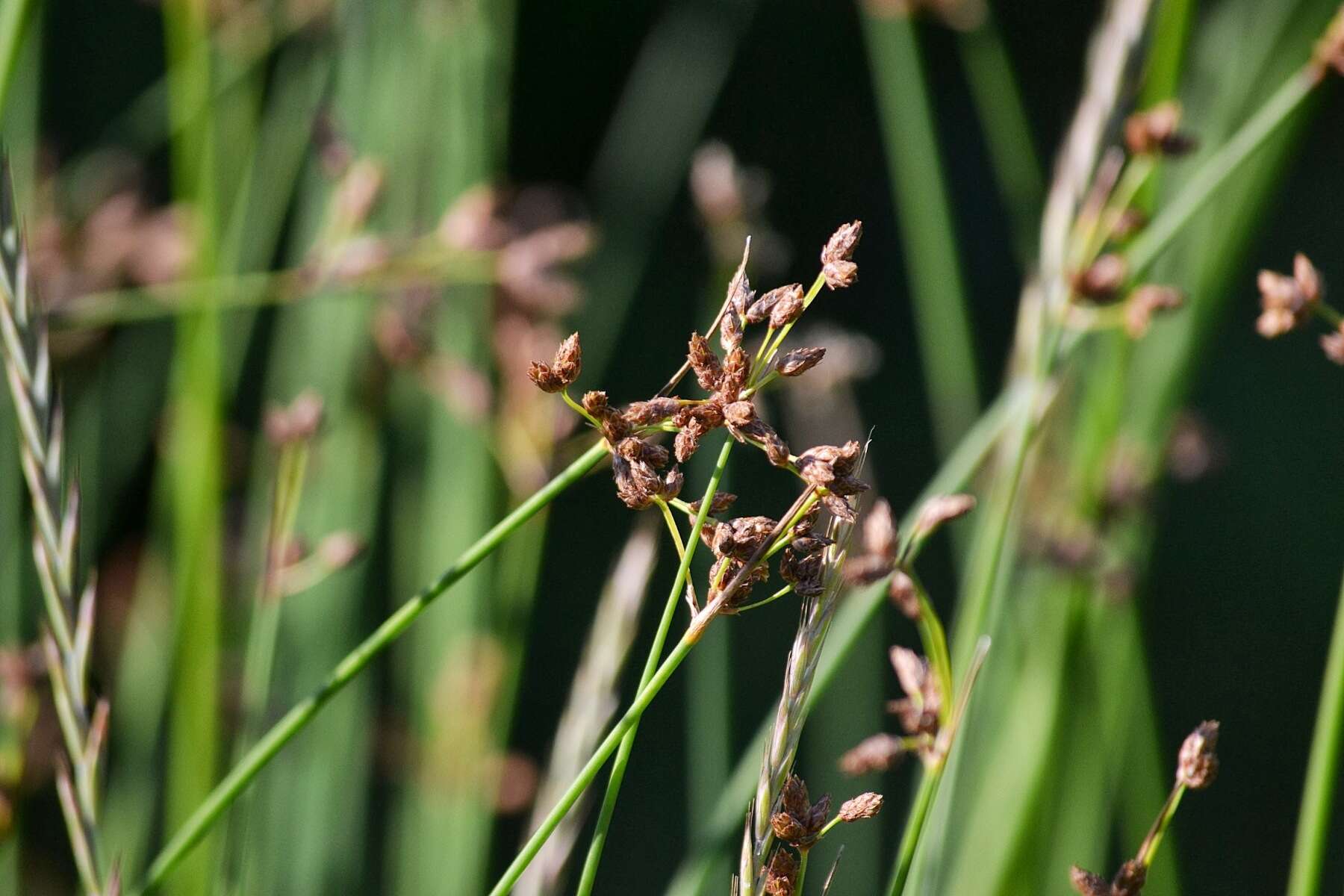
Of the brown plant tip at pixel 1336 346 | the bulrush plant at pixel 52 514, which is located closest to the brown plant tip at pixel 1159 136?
the brown plant tip at pixel 1336 346

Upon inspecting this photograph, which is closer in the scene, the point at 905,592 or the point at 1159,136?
the point at 905,592

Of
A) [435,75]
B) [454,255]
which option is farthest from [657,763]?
[454,255]

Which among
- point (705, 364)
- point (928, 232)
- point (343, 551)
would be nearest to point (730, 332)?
point (705, 364)

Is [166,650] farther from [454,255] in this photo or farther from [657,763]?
[657,763]

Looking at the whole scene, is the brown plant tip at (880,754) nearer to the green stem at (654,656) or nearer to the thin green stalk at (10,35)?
the green stem at (654,656)

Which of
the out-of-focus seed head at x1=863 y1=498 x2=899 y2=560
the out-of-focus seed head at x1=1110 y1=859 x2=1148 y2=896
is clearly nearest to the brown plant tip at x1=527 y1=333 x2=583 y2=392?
the out-of-focus seed head at x1=863 y1=498 x2=899 y2=560

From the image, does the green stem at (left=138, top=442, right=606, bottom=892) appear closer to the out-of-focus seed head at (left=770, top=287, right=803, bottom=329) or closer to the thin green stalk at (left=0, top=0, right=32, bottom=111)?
the out-of-focus seed head at (left=770, top=287, right=803, bottom=329)

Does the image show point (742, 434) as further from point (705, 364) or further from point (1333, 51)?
point (1333, 51)
